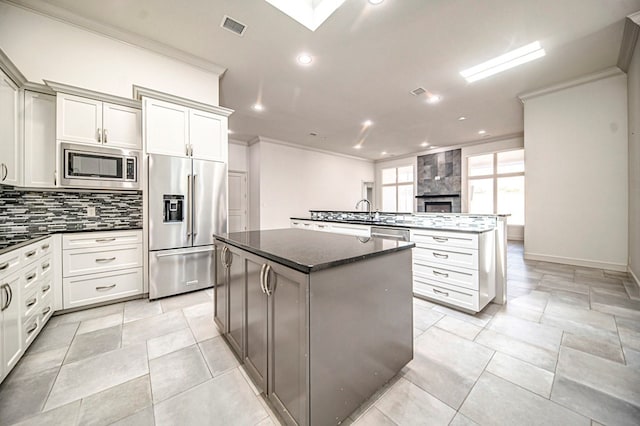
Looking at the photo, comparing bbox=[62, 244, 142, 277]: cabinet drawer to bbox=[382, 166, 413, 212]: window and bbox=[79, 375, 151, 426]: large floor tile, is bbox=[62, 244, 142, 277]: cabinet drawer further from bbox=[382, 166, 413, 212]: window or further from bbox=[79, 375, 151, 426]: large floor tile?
bbox=[382, 166, 413, 212]: window

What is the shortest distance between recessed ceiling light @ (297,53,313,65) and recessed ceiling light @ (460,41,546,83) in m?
2.36

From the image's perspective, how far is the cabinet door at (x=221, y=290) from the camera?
1882mm

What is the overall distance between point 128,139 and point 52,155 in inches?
27.3

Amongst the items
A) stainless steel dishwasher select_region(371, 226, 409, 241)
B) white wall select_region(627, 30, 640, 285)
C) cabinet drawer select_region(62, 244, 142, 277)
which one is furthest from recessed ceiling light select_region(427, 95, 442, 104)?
cabinet drawer select_region(62, 244, 142, 277)

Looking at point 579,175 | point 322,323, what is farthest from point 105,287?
point 579,175

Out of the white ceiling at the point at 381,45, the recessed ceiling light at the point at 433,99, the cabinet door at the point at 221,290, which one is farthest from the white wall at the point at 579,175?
the cabinet door at the point at 221,290

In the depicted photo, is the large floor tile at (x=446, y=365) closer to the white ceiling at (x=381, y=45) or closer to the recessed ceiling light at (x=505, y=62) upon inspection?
the white ceiling at (x=381, y=45)

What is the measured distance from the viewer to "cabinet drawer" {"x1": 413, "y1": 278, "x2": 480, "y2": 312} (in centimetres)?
237

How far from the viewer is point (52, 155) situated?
2.47 m

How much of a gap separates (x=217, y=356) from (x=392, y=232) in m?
2.33

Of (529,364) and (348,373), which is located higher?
(348,373)

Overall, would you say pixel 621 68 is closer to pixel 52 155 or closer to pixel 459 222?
pixel 459 222

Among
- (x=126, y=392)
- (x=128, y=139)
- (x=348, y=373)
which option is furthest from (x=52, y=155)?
(x=348, y=373)

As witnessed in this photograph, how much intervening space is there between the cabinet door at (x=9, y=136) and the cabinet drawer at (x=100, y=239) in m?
0.66
